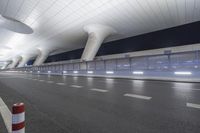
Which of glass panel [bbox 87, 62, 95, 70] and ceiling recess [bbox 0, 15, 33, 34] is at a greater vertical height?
ceiling recess [bbox 0, 15, 33, 34]

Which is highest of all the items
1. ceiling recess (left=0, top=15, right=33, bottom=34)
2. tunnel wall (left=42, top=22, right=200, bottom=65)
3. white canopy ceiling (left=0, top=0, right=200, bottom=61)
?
ceiling recess (left=0, top=15, right=33, bottom=34)

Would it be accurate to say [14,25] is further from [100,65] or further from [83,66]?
[100,65]

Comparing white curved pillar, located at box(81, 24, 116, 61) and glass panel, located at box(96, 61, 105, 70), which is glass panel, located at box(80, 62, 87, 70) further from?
white curved pillar, located at box(81, 24, 116, 61)

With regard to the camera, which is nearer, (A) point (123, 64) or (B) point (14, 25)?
(A) point (123, 64)

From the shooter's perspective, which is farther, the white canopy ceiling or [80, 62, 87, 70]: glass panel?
[80, 62, 87, 70]: glass panel

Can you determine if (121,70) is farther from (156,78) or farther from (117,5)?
(117,5)

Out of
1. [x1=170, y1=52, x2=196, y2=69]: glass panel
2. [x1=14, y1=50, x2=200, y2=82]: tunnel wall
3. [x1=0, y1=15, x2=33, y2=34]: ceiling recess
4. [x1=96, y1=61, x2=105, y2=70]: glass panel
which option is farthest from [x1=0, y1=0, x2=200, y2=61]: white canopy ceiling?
[x1=170, y1=52, x2=196, y2=69]: glass panel

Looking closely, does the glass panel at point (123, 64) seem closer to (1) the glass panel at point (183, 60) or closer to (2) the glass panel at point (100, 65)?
(2) the glass panel at point (100, 65)

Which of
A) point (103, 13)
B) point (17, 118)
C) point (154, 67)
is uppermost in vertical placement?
point (103, 13)

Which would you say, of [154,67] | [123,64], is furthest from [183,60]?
[123,64]

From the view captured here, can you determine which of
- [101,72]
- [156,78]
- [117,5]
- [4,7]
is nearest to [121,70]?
[101,72]

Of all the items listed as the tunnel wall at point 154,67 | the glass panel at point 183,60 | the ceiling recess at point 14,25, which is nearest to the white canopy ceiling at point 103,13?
the ceiling recess at point 14,25

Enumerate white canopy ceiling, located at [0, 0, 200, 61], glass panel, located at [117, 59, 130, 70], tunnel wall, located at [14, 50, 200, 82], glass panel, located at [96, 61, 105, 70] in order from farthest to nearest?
1. white canopy ceiling, located at [0, 0, 200, 61]
2. glass panel, located at [96, 61, 105, 70]
3. glass panel, located at [117, 59, 130, 70]
4. tunnel wall, located at [14, 50, 200, 82]

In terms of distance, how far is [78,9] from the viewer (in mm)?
18516
